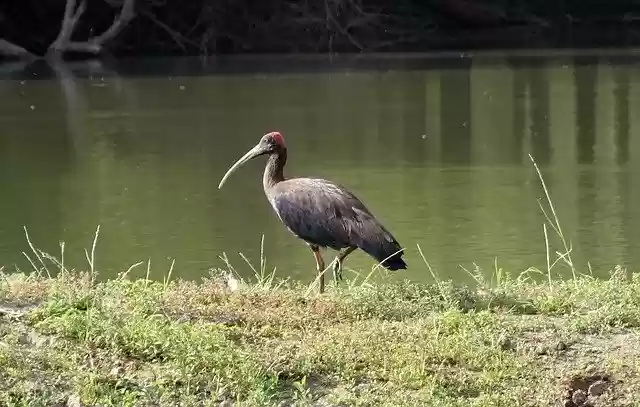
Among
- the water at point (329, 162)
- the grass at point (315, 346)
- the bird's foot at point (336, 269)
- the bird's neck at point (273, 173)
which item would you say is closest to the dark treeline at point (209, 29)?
the water at point (329, 162)

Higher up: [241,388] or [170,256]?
[241,388]

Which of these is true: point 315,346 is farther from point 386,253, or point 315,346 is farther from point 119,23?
point 119,23

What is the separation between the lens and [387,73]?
21.5 m

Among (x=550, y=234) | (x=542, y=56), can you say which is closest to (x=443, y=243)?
(x=550, y=234)

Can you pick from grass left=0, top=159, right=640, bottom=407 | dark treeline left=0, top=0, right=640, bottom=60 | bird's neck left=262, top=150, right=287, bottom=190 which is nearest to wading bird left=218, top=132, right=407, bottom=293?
bird's neck left=262, top=150, right=287, bottom=190

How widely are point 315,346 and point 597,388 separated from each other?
0.96m

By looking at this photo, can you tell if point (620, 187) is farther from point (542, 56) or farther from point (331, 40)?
point (331, 40)

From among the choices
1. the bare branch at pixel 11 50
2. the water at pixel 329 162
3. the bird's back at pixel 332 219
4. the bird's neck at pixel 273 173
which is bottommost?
the water at pixel 329 162

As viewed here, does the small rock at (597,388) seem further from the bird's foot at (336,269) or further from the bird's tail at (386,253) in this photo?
the bird's foot at (336,269)

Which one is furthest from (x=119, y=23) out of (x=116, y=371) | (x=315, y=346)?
(x=116, y=371)

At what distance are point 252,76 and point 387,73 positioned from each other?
2418 mm

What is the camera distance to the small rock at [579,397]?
381cm

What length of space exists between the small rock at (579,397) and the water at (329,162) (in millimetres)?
3253

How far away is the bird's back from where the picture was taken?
539cm
